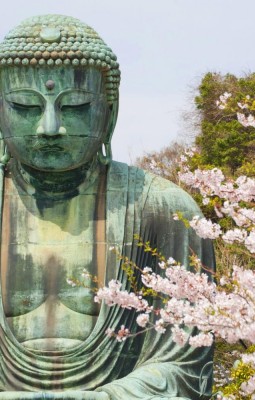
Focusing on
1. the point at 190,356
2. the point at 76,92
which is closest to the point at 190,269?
the point at 190,356

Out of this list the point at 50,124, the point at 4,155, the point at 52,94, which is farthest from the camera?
the point at 4,155

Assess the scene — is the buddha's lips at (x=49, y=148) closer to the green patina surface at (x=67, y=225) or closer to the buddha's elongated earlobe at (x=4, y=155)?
the green patina surface at (x=67, y=225)

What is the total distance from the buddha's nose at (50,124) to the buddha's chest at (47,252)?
0.58m

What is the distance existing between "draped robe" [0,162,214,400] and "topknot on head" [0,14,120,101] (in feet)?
2.45

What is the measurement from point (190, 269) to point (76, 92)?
1.42 metres

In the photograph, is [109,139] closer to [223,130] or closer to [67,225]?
[67,225]

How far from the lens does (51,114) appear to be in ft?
37.0

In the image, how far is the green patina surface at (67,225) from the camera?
11.2m

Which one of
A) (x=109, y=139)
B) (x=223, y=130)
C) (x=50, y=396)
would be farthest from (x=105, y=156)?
(x=223, y=130)

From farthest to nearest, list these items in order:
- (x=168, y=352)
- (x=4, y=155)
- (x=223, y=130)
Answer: (x=223, y=130) < (x=4, y=155) < (x=168, y=352)

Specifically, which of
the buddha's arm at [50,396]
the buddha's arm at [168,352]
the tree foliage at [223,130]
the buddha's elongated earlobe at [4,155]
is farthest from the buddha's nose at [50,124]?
the tree foliage at [223,130]

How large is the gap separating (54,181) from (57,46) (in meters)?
0.90

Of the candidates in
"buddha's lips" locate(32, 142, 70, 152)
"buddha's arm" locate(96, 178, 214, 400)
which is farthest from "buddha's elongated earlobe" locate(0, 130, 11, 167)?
"buddha's arm" locate(96, 178, 214, 400)

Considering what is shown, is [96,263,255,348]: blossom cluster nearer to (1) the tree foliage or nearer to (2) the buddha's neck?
(2) the buddha's neck
